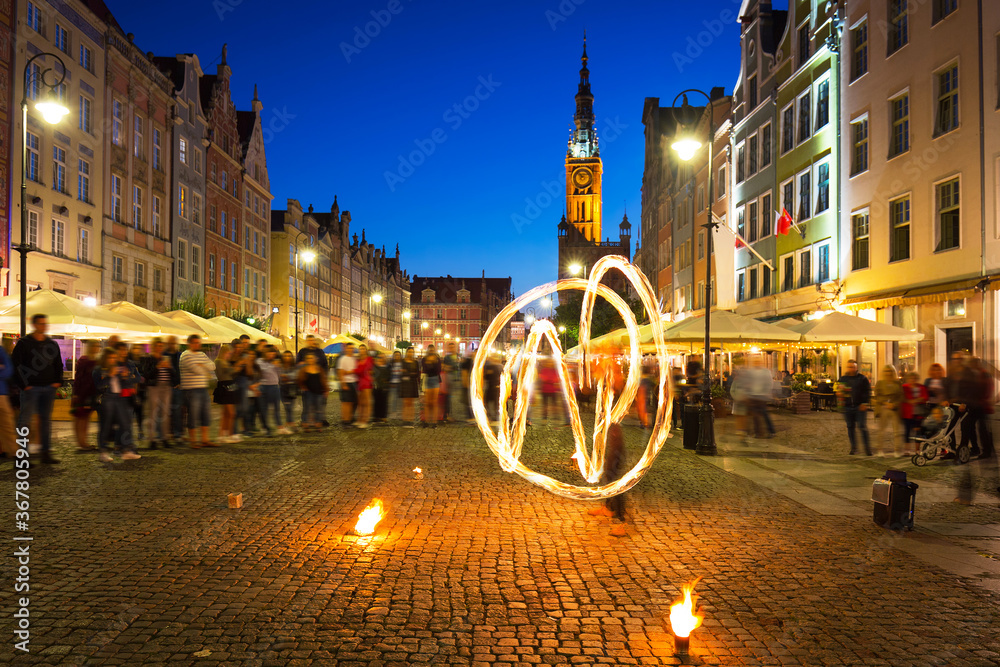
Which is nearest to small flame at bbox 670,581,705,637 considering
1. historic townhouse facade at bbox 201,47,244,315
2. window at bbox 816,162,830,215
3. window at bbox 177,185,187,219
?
window at bbox 816,162,830,215

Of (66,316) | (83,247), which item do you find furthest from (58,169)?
(66,316)

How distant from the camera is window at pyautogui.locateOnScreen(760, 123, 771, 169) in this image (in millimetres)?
33625

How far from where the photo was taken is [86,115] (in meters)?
31.7

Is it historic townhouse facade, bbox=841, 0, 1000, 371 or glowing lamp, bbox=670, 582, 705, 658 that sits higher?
historic townhouse facade, bbox=841, 0, 1000, 371

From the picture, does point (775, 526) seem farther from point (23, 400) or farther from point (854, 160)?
point (854, 160)

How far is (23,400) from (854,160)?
1030 inches

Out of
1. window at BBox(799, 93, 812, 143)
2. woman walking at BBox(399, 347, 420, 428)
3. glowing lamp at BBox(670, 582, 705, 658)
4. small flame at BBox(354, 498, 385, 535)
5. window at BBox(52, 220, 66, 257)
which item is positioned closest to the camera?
glowing lamp at BBox(670, 582, 705, 658)

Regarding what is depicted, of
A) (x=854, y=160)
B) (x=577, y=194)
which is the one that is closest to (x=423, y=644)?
(x=854, y=160)

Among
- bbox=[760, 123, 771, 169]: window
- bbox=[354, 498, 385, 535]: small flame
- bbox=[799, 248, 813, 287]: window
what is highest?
bbox=[760, 123, 771, 169]: window

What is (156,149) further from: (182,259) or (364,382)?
(364,382)

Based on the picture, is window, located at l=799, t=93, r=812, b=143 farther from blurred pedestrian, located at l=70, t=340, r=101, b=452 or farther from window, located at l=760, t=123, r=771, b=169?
blurred pedestrian, located at l=70, t=340, r=101, b=452

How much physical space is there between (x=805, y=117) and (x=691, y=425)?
2041 cm

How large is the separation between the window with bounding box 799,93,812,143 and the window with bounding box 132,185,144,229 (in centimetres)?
3076

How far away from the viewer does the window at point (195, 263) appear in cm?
4331
